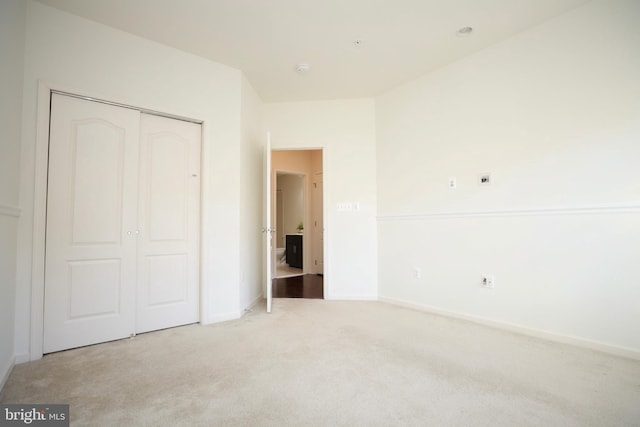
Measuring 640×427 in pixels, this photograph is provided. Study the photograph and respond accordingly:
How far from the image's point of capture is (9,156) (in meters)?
1.97

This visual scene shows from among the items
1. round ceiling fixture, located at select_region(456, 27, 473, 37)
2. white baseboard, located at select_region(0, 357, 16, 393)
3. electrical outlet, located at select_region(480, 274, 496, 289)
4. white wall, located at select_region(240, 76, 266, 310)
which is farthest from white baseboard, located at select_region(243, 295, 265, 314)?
round ceiling fixture, located at select_region(456, 27, 473, 37)

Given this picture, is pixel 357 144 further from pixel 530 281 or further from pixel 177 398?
pixel 177 398

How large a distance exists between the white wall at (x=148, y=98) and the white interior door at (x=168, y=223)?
12 centimetres

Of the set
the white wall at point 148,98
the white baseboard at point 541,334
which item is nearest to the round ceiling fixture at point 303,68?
the white wall at point 148,98

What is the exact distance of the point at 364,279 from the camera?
4.03m

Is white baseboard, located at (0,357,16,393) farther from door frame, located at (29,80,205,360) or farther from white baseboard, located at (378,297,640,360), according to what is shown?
white baseboard, located at (378,297,640,360)

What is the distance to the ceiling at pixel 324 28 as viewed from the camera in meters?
2.37

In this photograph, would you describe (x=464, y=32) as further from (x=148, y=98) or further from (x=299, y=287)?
(x=299, y=287)

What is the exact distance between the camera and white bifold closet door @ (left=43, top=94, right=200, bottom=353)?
237 centimetres

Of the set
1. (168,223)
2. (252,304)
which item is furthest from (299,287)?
(168,223)

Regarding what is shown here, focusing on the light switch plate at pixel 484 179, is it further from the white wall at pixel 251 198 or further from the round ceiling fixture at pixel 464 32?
the white wall at pixel 251 198

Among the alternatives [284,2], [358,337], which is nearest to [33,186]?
[284,2]

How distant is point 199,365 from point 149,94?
2.43 meters

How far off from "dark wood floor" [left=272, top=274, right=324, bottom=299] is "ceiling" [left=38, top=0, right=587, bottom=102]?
2.96 m
